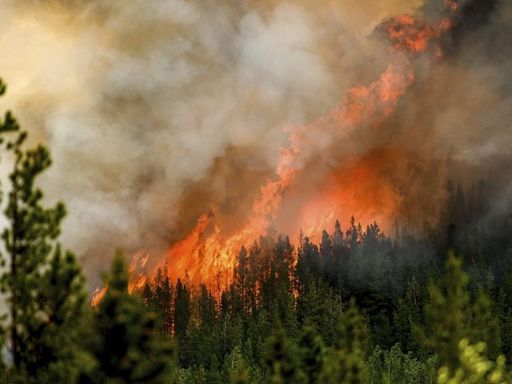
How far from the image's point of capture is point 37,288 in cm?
2697

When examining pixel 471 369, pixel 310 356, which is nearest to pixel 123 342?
pixel 471 369

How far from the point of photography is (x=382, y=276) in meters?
176

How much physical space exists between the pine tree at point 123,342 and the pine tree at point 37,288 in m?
0.93

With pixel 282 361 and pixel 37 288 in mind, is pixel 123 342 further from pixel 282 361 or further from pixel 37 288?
pixel 282 361

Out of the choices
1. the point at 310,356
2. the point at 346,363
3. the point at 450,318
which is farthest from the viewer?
the point at 310,356

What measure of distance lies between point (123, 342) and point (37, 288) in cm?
450

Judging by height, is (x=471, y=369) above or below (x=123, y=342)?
below

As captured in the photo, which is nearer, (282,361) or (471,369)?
(471,369)

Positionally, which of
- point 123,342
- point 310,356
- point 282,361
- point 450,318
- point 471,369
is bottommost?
point 471,369

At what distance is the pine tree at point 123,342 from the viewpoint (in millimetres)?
26469

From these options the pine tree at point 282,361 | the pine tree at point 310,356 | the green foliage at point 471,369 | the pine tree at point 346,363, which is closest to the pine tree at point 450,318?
the green foliage at point 471,369

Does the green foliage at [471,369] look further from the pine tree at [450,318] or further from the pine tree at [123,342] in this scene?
the pine tree at [123,342]

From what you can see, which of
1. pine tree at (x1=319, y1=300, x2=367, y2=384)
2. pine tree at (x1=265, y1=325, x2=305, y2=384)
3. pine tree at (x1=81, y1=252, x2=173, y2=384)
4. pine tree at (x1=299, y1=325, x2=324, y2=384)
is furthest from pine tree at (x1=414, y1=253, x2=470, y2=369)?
pine tree at (x1=81, y1=252, x2=173, y2=384)

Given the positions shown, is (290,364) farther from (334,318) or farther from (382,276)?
(382,276)
